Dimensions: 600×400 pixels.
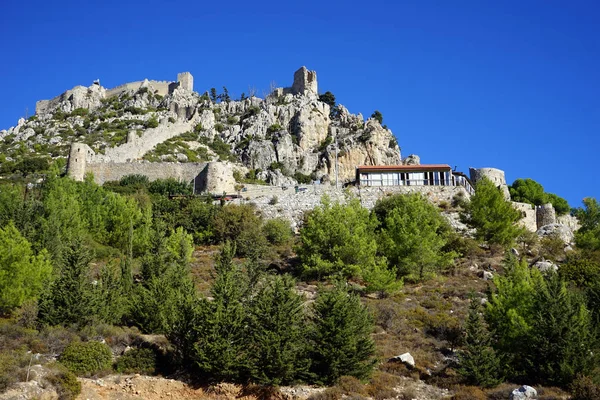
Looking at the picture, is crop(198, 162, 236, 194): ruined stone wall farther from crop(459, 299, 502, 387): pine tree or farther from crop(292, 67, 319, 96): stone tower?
crop(292, 67, 319, 96): stone tower

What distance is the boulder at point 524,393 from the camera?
20.4m

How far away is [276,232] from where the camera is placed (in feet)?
142

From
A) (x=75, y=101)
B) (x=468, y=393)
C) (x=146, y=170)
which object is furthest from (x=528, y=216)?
(x=75, y=101)

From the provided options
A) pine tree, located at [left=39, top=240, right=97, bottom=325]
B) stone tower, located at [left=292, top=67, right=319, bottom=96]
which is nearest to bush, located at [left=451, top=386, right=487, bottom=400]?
pine tree, located at [left=39, top=240, right=97, bottom=325]

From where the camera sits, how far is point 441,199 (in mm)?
49750

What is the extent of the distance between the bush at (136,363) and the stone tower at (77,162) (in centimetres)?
3693

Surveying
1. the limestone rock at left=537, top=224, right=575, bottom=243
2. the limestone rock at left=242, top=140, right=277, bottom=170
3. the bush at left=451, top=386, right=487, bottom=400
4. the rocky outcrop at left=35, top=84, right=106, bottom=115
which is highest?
the rocky outcrop at left=35, top=84, right=106, bottom=115

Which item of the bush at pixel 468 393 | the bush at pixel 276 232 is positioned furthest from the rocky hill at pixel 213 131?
the bush at pixel 468 393

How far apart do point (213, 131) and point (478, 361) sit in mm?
69305

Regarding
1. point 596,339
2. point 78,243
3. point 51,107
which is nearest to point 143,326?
point 78,243

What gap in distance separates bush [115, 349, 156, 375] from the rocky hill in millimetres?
41884

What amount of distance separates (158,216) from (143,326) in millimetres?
18204

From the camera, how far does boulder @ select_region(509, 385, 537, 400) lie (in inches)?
802

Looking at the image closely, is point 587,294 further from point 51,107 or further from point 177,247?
point 51,107
